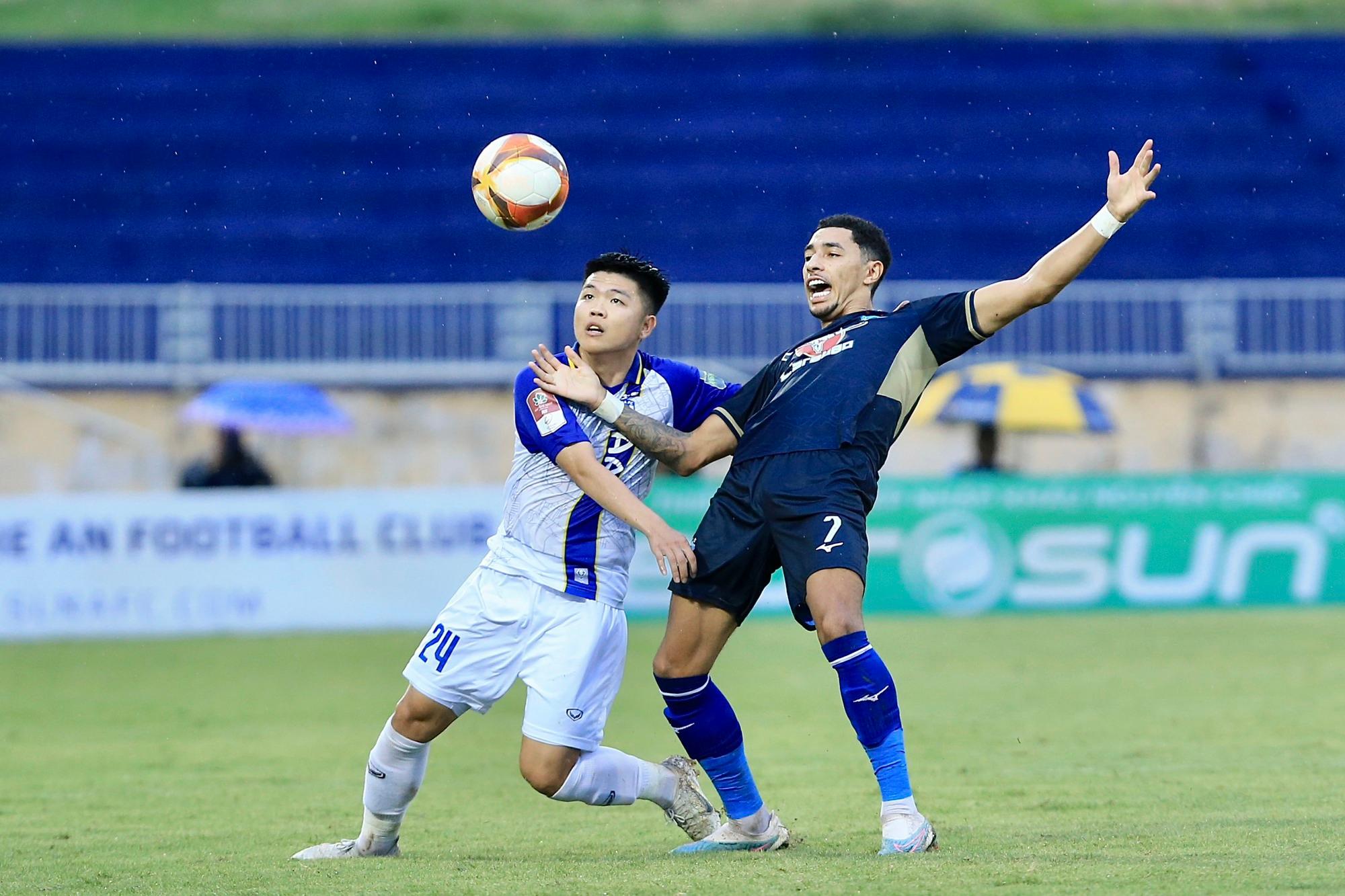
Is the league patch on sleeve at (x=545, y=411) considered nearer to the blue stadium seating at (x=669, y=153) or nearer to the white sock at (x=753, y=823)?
the white sock at (x=753, y=823)

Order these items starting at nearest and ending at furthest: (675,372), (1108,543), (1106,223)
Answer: (1106,223), (675,372), (1108,543)

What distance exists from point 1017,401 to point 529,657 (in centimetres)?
1207

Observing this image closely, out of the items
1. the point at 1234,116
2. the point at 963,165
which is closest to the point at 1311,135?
the point at 1234,116

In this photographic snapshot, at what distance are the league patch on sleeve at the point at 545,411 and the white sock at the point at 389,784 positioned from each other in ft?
Answer: 3.42

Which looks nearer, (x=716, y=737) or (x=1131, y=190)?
(x=1131, y=190)

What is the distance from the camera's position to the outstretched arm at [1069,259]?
5.38m

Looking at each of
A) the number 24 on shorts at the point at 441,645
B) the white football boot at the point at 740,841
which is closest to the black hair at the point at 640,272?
the number 24 on shorts at the point at 441,645

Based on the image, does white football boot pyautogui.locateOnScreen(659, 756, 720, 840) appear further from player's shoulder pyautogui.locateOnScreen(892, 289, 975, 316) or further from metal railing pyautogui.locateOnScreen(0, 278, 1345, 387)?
metal railing pyautogui.locateOnScreen(0, 278, 1345, 387)

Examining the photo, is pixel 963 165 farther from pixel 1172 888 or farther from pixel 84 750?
pixel 1172 888

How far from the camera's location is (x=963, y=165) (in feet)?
78.4

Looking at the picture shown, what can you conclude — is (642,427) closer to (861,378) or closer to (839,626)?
(861,378)

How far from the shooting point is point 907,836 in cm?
521

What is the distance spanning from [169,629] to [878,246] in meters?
10.5

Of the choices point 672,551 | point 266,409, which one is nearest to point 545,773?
point 672,551
